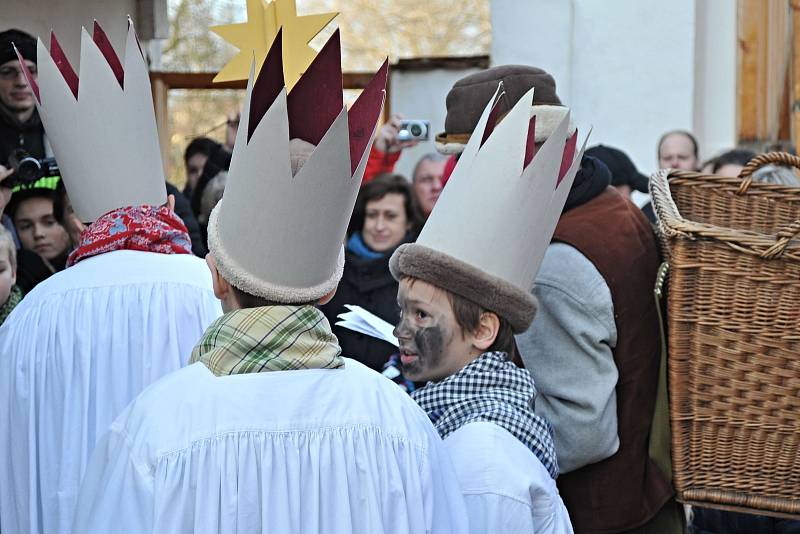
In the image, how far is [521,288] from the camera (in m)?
2.77

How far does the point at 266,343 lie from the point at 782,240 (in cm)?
122

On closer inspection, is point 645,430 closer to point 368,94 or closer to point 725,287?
point 725,287

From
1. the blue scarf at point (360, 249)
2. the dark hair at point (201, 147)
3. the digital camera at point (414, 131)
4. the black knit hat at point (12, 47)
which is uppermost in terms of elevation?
the black knit hat at point (12, 47)

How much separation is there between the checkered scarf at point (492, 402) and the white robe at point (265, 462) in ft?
0.94

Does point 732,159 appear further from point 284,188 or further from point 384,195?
point 284,188

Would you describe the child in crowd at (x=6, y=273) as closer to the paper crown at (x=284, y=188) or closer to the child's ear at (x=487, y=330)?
the paper crown at (x=284, y=188)

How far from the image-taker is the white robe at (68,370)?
3.30 m

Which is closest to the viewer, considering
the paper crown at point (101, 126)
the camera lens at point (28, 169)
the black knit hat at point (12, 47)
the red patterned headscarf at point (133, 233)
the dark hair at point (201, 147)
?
the red patterned headscarf at point (133, 233)

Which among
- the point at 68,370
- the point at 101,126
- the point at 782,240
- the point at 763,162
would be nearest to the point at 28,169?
the point at 101,126

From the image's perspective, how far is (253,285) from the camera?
234cm

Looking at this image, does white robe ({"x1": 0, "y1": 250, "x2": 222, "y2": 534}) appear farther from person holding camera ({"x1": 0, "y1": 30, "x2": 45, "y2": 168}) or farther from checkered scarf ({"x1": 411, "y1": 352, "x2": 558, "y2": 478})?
person holding camera ({"x1": 0, "y1": 30, "x2": 45, "y2": 168})

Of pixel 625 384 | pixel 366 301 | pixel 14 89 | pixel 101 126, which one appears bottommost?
pixel 366 301

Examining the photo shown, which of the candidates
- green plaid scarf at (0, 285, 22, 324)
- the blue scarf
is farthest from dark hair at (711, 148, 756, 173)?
green plaid scarf at (0, 285, 22, 324)

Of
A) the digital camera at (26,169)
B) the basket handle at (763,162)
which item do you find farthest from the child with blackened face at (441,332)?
the digital camera at (26,169)
